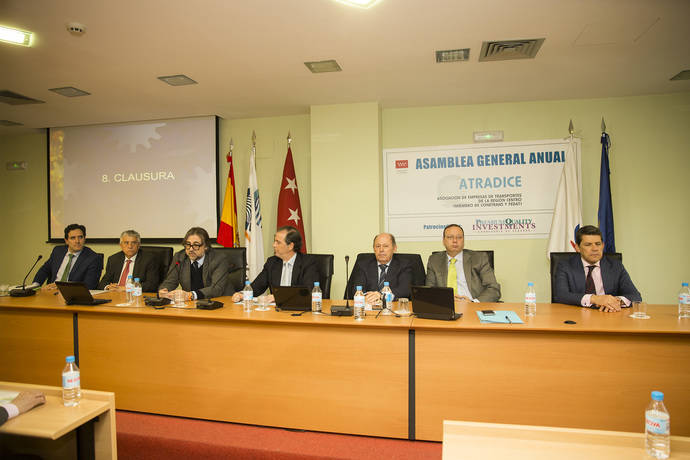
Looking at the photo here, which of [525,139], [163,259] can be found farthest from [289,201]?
[525,139]

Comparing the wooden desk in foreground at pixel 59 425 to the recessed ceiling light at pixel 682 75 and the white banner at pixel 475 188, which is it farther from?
the recessed ceiling light at pixel 682 75

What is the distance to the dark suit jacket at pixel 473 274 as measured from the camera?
3496 mm

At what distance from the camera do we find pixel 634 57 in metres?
3.48

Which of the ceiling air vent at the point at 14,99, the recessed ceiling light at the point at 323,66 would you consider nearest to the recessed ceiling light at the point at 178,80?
the recessed ceiling light at the point at 323,66

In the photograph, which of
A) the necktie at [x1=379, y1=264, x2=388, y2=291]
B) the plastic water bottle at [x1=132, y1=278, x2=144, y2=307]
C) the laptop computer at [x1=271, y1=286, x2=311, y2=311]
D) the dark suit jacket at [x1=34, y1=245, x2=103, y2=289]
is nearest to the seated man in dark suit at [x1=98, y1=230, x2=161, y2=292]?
the dark suit jacket at [x1=34, y1=245, x2=103, y2=289]

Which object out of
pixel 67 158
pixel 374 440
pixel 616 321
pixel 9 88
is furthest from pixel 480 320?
pixel 67 158

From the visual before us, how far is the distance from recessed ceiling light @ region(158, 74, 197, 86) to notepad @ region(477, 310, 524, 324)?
3.33 meters

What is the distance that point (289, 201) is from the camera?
5.02 meters

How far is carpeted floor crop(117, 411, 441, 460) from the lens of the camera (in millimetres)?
2236

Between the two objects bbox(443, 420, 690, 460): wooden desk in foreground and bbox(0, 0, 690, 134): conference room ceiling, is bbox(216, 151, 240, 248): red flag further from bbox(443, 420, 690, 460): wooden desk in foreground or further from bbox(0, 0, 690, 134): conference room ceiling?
bbox(443, 420, 690, 460): wooden desk in foreground

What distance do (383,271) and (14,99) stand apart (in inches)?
174

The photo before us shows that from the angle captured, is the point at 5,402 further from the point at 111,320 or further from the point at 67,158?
the point at 67,158

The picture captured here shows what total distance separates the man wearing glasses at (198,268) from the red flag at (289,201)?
4.64 ft

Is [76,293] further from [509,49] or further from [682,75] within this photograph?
[682,75]
